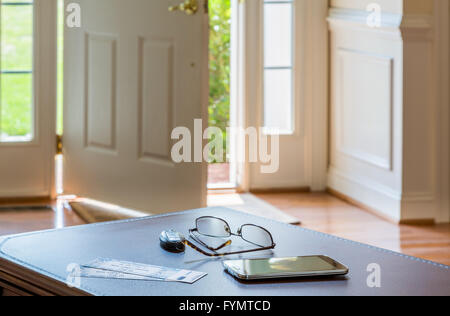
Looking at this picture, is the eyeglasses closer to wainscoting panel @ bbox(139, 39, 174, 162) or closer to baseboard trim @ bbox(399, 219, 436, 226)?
wainscoting panel @ bbox(139, 39, 174, 162)

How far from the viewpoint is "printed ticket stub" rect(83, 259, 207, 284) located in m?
1.27

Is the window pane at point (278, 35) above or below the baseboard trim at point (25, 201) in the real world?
above

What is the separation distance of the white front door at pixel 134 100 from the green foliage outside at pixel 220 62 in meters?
1.06

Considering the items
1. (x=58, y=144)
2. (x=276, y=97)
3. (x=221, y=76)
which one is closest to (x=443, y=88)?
(x=276, y=97)

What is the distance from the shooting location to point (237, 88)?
4.73m

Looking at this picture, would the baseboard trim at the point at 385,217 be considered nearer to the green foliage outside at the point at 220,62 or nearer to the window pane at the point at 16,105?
the green foliage outside at the point at 220,62

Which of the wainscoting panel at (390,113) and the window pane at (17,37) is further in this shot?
the window pane at (17,37)

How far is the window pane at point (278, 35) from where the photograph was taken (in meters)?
4.70

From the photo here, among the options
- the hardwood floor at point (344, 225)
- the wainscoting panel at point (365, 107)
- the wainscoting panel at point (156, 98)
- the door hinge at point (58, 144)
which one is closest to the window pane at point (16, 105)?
the door hinge at point (58, 144)

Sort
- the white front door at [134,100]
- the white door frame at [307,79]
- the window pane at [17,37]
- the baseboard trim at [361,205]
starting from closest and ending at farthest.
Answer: the white front door at [134,100] < the baseboard trim at [361,205] < the window pane at [17,37] < the white door frame at [307,79]

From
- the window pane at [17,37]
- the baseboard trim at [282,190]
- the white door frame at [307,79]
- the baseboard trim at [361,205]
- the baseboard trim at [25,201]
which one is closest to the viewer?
the baseboard trim at [361,205]

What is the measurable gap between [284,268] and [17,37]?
3.33 meters

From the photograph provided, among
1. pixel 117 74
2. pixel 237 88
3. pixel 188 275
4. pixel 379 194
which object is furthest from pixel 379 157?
pixel 188 275
